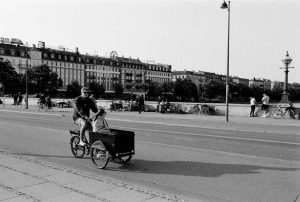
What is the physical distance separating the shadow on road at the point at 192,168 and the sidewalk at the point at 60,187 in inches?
60.9

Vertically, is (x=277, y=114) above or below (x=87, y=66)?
below

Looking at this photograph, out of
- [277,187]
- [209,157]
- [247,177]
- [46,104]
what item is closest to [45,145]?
[209,157]

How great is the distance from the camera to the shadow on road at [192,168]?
24.4ft

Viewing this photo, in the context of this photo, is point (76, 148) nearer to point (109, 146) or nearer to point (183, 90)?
point (109, 146)

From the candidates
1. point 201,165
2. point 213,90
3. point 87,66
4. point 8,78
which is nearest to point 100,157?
point 201,165

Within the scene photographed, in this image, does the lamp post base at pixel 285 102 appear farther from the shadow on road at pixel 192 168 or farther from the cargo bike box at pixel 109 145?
the cargo bike box at pixel 109 145

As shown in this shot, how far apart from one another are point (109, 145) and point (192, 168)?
76.3 inches

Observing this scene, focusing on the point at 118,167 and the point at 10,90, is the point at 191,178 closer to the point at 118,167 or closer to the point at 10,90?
the point at 118,167

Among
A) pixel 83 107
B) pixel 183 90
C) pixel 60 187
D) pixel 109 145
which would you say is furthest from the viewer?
pixel 183 90

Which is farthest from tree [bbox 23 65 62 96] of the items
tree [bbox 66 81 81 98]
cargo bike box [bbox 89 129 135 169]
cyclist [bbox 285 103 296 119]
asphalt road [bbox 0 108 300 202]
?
cargo bike box [bbox 89 129 135 169]

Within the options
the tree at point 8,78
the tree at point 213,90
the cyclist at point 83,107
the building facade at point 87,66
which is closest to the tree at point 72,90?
the building facade at point 87,66

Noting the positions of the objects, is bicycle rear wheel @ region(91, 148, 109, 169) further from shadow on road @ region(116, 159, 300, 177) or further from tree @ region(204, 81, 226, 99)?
tree @ region(204, 81, 226, 99)

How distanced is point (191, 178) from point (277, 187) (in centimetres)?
163

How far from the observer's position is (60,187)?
5.93 metres
